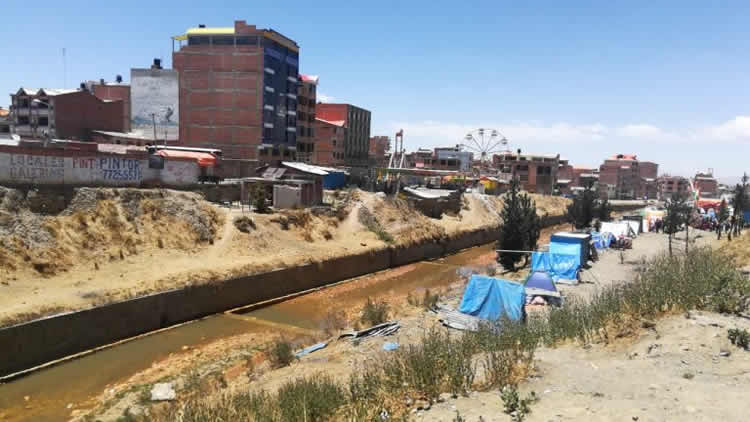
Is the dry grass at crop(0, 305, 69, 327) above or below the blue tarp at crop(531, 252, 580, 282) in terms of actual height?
below

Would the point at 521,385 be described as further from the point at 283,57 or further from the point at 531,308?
the point at 283,57

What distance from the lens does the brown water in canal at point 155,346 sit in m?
15.0

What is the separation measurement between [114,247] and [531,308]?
62.7 feet

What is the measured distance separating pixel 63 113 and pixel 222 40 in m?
18.4

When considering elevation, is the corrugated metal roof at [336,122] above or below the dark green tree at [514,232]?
above

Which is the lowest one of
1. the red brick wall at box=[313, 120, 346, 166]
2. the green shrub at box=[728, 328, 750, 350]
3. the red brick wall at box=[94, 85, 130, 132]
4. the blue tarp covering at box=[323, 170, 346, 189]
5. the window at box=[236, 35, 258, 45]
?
the green shrub at box=[728, 328, 750, 350]

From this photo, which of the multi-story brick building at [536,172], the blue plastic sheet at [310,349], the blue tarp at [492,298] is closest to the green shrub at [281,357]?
the blue plastic sheet at [310,349]

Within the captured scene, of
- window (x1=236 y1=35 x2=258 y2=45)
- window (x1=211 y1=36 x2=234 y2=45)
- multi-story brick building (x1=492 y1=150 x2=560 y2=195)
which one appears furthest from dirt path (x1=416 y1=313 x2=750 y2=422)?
multi-story brick building (x1=492 y1=150 x2=560 y2=195)

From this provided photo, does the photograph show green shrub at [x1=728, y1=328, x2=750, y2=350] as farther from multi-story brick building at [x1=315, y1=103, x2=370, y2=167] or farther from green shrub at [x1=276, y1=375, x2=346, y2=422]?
multi-story brick building at [x1=315, y1=103, x2=370, y2=167]

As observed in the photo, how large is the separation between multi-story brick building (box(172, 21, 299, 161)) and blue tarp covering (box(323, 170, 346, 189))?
7394mm

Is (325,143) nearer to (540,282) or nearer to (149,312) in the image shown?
(149,312)

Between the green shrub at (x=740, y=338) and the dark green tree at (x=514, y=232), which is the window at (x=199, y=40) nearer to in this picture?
the dark green tree at (x=514, y=232)

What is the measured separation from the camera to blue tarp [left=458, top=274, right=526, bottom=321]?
61.3ft

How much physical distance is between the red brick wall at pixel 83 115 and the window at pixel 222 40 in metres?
15.1
